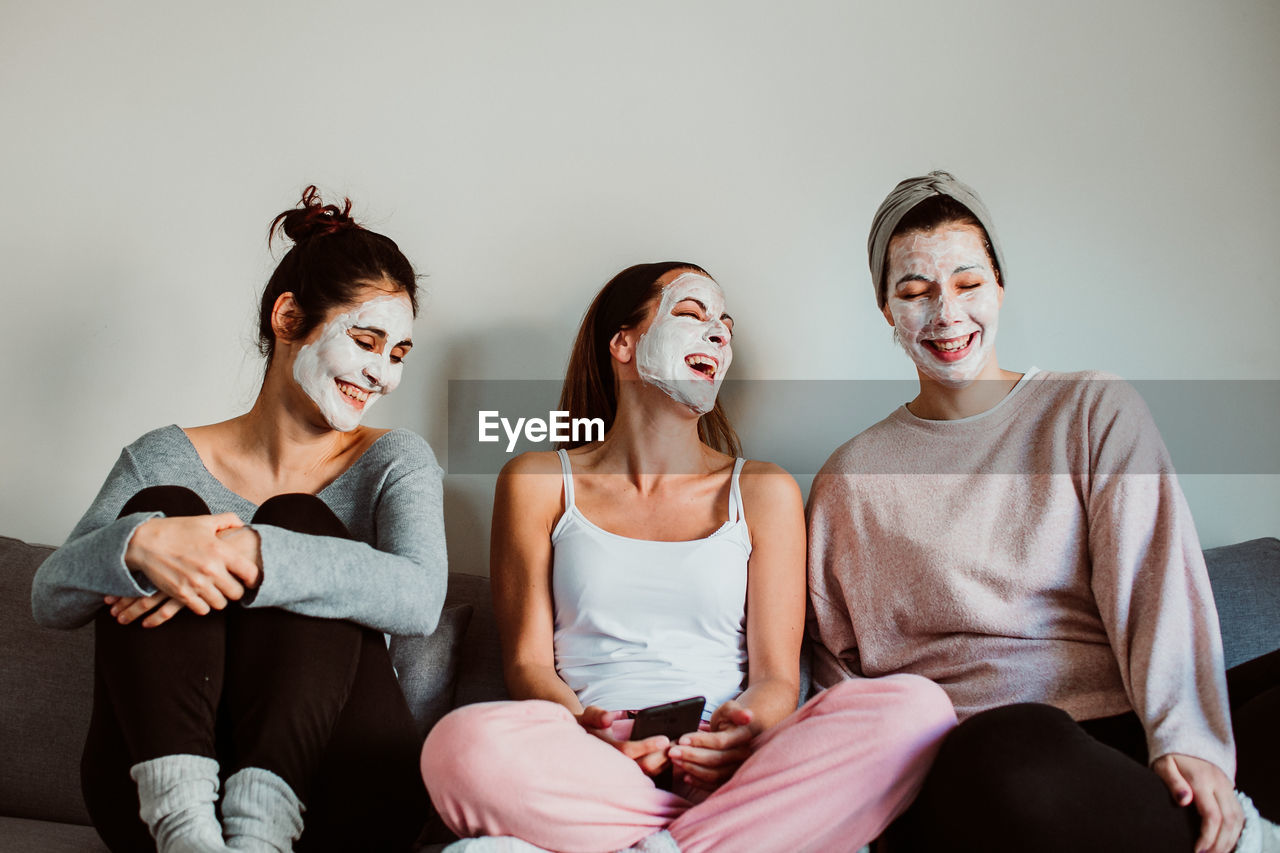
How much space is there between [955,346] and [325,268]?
95 centimetres

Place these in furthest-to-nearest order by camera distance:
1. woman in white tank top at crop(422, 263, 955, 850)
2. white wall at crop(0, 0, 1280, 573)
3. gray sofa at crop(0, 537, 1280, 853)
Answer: white wall at crop(0, 0, 1280, 573) < gray sofa at crop(0, 537, 1280, 853) < woman in white tank top at crop(422, 263, 955, 850)

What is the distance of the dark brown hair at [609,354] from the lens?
5.22 ft

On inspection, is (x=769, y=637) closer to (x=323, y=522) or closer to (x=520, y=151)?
(x=323, y=522)

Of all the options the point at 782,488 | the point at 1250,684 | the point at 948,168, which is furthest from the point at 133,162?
the point at 1250,684

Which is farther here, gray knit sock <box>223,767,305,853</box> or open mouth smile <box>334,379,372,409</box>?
open mouth smile <box>334,379,372,409</box>

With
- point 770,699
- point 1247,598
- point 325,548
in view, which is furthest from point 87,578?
point 1247,598

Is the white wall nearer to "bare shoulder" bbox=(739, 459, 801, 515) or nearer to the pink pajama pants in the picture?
"bare shoulder" bbox=(739, 459, 801, 515)

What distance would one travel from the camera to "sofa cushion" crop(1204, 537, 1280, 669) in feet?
4.39

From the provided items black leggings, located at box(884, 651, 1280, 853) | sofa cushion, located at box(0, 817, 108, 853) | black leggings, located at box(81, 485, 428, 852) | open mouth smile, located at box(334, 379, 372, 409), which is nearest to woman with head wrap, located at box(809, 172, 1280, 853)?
black leggings, located at box(884, 651, 1280, 853)

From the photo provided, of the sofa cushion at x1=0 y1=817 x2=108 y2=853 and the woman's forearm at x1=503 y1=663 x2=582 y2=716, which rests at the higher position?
the woman's forearm at x1=503 y1=663 x2=582 y2=716

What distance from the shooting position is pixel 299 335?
4.87 feet

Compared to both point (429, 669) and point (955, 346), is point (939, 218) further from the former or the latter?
point (429, 669)

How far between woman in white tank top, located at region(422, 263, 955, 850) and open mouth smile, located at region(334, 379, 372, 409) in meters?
0.24

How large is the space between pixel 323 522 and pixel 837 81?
1220 mm
